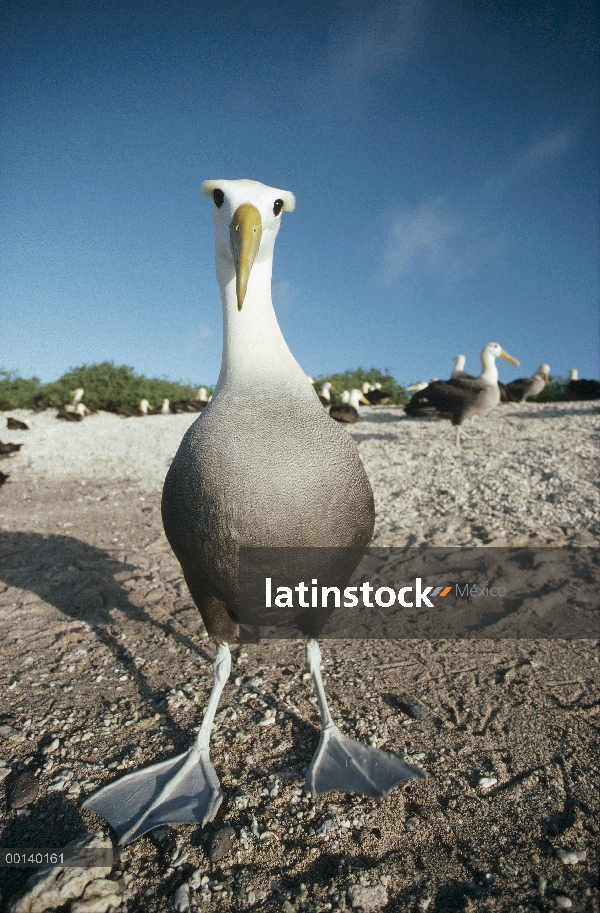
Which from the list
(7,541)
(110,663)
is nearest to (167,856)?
(110,663)

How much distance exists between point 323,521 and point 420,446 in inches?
393

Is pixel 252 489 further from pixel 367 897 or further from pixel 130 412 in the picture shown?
pixel 130 412

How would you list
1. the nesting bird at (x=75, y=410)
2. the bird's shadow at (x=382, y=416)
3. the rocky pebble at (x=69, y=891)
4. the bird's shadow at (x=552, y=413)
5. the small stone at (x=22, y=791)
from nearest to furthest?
1. the rocky pebble at (x=69, y=891)
2. the small stone at (x=22, y=791)
3. the bird's shadow at (x=552, y=413)
4. the bird's shadow at (x=382, y=416)
5. the nesting bird at (x=75, y=410)

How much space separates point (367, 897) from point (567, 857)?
0.92 meters

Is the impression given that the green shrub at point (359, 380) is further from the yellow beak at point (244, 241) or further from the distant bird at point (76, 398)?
the yellow beak at point (244, 241)

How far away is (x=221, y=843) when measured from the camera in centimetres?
241

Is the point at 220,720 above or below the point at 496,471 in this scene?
below

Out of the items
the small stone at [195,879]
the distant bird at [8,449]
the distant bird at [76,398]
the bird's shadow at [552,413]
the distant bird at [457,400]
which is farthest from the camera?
the distant bird at [76,398]

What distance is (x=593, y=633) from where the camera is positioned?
4.52 m

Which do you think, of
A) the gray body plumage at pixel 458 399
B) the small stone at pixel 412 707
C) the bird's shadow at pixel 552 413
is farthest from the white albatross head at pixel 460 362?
the small stone at pixel 412 707

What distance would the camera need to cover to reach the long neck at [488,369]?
1475cm

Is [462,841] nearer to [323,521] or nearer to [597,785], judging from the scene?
[597,785]

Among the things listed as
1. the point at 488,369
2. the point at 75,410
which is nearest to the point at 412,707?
the point at 488,369

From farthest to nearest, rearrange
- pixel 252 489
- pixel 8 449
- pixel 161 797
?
pixel 8 449 < pixel 161 797 < pixel 252 489
